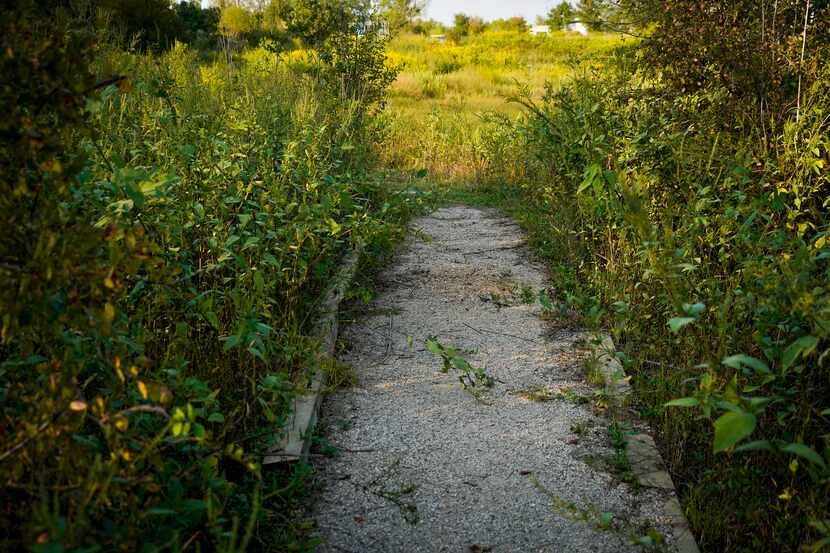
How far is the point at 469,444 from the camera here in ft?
10.3

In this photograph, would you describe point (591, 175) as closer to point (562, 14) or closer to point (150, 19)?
point (562, 14)

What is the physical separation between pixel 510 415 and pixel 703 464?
86 centimetres

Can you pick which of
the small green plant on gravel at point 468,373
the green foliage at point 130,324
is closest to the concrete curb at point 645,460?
the small green plant on gravel at point 468,373

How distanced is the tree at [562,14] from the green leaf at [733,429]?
5.43 metres

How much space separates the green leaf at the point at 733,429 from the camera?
1700mm

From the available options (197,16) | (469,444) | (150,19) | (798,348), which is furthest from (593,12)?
(197,16)

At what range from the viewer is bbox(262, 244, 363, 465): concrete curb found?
278 cm

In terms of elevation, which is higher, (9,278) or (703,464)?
(9,278)

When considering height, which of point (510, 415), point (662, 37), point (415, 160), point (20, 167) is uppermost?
point (662, 37)

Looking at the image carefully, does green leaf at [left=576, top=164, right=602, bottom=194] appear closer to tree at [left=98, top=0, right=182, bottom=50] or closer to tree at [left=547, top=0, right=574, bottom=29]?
tree at [left=547, top=0, right=574, bottom=29]

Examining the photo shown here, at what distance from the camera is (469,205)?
8312 mm

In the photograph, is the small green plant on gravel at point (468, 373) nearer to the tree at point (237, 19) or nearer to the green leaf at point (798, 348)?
the green leaf at point (798, 348)

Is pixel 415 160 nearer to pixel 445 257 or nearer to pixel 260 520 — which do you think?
pixel 445 257

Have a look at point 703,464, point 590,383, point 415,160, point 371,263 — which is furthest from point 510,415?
point 415,160
